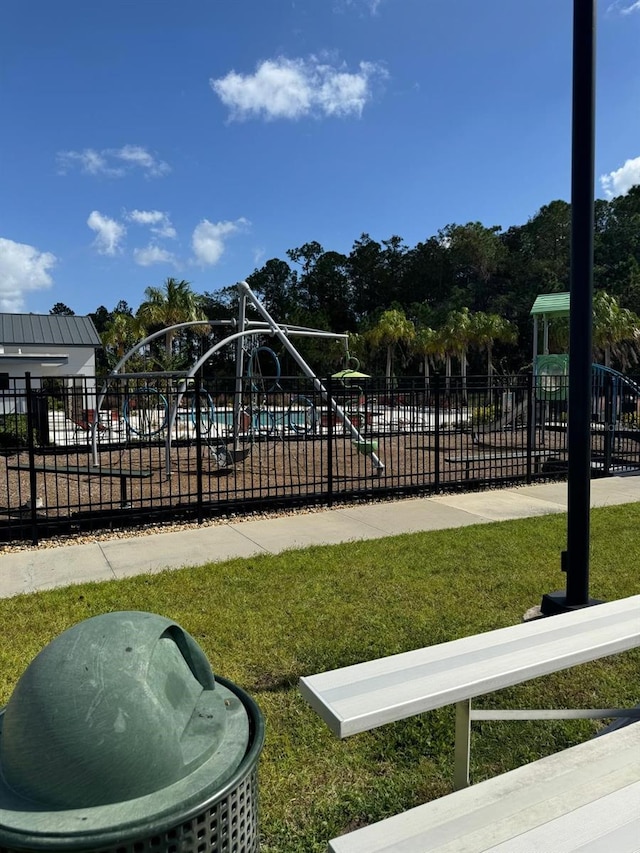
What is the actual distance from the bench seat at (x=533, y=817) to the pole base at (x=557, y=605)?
2251 mm

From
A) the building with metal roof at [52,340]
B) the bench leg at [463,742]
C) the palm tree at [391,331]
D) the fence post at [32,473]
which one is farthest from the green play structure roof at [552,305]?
the palm tree at [391,331]

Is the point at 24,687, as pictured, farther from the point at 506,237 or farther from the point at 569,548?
the point at 506,237

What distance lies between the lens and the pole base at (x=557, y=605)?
4.14 m

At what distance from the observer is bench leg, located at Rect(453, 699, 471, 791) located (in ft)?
7.73

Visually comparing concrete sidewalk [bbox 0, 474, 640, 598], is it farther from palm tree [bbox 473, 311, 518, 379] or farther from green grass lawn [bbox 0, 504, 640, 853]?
palm tree [bbox 473, 311, 518, 379]

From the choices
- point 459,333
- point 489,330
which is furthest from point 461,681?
point 459,333

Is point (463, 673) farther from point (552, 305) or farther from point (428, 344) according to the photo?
point (428, 344)

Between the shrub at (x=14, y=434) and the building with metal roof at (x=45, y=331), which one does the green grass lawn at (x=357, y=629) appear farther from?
the building with metal roof at (x=45, y=331)

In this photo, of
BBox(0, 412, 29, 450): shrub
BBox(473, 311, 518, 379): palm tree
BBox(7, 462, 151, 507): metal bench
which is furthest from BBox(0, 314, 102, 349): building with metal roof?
BBox(473, 311, 518, 379): palm tree

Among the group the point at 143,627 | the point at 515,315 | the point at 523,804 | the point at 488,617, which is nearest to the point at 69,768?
the point at 143,627

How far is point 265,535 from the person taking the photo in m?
7.29

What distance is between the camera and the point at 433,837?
165 centimetres

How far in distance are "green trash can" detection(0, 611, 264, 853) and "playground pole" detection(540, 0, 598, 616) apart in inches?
123

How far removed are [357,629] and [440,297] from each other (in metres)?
65.4
